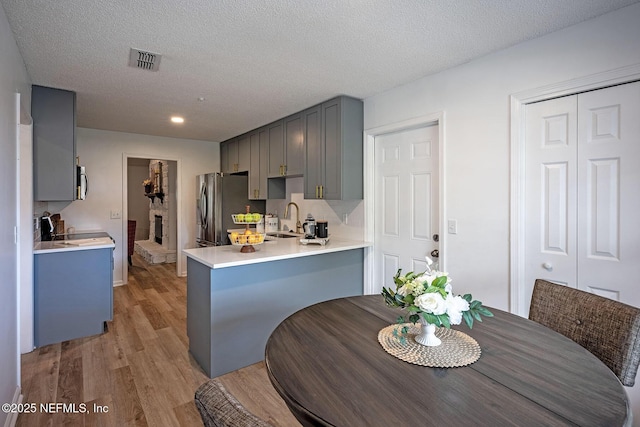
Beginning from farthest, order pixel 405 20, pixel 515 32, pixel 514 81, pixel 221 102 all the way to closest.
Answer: pixel 221 102
pixel 514 81
pixel 515 32
pixel 405 20

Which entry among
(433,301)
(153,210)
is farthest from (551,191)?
(153,210)

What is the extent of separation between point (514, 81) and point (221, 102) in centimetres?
268

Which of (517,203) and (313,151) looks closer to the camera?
(517,203)

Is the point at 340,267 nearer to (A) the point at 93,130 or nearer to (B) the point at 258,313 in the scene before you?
(B) the point at 258,313

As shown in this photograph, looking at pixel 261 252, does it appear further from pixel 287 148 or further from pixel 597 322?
pixel 597 322

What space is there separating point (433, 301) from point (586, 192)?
1.56 m

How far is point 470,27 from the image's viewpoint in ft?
6.44

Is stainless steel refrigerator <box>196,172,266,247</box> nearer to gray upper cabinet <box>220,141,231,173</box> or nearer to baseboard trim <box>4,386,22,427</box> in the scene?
gray upper cabinet <box>220,141,231,173</box>

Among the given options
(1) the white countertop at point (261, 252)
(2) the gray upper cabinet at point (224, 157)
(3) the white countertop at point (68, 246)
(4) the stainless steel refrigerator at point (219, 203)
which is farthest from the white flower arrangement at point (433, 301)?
(2) the gray upper cabinet at point (224, 157)

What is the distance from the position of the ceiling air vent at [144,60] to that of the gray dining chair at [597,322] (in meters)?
2.86

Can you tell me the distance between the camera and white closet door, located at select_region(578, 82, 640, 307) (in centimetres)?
178

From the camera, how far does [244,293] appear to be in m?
2.51

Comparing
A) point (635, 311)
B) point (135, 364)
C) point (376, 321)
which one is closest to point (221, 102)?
point (135, 364)

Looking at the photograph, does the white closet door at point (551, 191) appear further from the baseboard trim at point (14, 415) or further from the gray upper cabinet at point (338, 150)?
the baseboard trim at point (14, 415)
